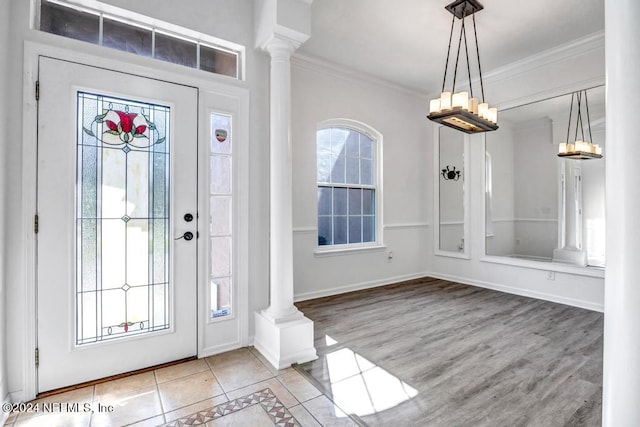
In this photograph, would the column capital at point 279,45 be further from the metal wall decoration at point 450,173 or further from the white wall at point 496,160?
the metal wall decoration at point 450,173

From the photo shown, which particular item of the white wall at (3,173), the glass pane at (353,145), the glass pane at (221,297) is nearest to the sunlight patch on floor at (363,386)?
the glass pane at (221,297)

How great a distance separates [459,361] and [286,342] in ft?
4.59

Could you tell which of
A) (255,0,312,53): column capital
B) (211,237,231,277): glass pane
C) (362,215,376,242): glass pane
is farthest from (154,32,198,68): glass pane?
(362,215,376,242): glass pane

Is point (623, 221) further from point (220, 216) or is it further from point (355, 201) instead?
point (355, 201)

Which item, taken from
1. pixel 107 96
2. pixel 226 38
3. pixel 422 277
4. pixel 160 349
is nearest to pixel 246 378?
pixel 160 349

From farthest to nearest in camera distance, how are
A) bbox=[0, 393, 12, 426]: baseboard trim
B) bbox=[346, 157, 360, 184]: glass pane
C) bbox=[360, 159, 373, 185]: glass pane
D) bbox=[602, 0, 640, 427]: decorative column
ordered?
bbox=[360, 159, 373, 185]: glass pane → bbox=[346, 157, 360, 184]: glass pane → bbox=[0, 393, 12, 426]: baseboard trim → bbox=[602, 0, 640, 427]: decorative column

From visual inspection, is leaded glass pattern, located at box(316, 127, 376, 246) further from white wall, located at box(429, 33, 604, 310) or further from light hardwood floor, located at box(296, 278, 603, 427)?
white wall, located at box(429, 33, 604, 310)

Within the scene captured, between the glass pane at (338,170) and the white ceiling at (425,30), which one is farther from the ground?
the white ceiling at (425,30)

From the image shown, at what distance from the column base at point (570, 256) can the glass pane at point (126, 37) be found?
200 inches

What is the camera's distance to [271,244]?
274 cm

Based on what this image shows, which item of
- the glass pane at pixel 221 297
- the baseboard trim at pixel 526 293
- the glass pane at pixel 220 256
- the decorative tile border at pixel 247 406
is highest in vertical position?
the glass pane at pixel 220 256

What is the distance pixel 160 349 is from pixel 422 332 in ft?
7.75

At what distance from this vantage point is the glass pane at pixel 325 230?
4.39 m

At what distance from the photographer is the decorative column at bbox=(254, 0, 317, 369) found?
257 cm
